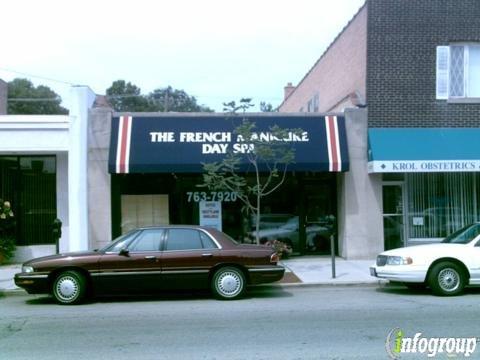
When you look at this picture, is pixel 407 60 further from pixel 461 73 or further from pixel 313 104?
pixel 313 104

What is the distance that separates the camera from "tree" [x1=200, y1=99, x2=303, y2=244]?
13.2 metres

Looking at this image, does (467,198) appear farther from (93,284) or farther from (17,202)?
(17,202)

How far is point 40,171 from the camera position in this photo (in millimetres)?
16422

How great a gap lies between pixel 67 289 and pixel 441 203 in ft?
35.4

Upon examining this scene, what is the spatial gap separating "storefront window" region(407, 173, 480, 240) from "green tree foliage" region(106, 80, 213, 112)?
1959 inches

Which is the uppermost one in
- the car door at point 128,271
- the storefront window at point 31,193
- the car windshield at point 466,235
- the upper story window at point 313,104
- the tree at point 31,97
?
the tree at point 31,97

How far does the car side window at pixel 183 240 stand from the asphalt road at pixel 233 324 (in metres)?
0.99

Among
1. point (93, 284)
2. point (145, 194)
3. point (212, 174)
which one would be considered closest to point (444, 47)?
point (212, 174)

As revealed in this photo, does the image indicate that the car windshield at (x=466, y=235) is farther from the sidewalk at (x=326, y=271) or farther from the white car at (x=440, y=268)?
the sidewalk at (x=326, y=271)

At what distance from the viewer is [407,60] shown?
51.7 feet

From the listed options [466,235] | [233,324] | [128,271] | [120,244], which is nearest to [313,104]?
[466,235]

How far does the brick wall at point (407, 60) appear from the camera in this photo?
15.7 metres

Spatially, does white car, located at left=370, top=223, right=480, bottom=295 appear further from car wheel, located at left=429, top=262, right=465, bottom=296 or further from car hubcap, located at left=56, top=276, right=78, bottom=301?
car hubcap, located at left=56, top=276, right=78, bottom=301

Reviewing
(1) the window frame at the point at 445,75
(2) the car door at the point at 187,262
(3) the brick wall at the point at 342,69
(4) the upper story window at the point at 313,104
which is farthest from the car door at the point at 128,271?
(4) the upper story window at the point at 313,104
